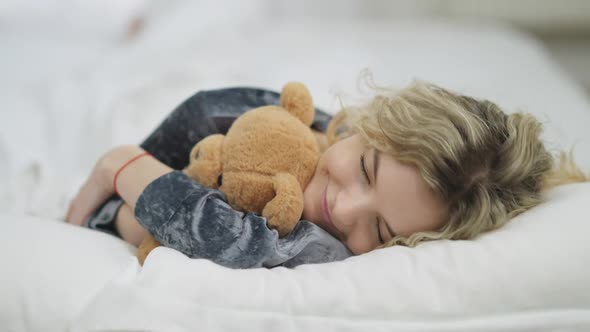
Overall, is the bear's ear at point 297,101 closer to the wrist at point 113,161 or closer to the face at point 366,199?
the face at point 366,199

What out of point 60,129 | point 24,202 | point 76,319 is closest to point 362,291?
point 76,319

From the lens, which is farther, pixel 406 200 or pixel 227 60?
pixel 227 60

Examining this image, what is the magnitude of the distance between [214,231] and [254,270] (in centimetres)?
8

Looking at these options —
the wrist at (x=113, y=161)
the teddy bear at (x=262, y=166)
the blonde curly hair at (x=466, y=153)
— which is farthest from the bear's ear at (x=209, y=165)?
the blonde curly hair at (x=466, y=153)

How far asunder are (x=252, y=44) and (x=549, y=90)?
3.15 feet

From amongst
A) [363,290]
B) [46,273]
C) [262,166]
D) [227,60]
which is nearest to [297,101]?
[262,166]

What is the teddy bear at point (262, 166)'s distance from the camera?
80 centimetres

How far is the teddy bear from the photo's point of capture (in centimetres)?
80

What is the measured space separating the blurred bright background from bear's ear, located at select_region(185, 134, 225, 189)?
30cm

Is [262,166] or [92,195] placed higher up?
[262,166]

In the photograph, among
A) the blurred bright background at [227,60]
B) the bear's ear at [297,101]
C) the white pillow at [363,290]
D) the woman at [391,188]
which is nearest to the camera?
the white pillow at [363,290]

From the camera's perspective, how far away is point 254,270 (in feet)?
2.36

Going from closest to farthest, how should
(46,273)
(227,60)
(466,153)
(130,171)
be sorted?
(46,273) < (466,153) < (130,171) < (227,60)

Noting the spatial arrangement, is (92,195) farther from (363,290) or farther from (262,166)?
(363,290)
